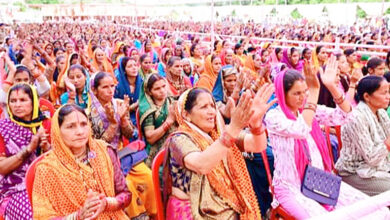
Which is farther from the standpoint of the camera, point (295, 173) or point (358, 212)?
point (295, 173)

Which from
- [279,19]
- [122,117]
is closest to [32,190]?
[122,117]

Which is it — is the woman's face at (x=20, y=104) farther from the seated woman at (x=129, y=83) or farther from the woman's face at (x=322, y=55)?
the woman's face at (x=322, y=55)

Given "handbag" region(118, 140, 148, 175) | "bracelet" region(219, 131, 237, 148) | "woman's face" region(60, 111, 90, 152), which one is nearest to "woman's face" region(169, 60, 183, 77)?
"handbag" region(118, 140, 148, 175)

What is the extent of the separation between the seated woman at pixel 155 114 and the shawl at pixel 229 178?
835 millimetres

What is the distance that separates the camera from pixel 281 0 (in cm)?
4466

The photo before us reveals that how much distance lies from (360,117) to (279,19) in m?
30.9

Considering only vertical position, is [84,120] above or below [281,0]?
below

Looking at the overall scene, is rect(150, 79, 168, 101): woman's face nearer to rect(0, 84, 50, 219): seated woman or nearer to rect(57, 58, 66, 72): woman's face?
rect(0, 84, 50, 219): seated woman

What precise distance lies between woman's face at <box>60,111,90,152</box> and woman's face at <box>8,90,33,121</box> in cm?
62

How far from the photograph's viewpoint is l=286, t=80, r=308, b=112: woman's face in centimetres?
228

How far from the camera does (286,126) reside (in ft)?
7.13

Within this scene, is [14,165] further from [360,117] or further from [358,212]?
[360,117]

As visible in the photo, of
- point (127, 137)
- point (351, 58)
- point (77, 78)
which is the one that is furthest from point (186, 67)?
point (127, 137)

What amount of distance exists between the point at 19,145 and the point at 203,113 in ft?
3.87
